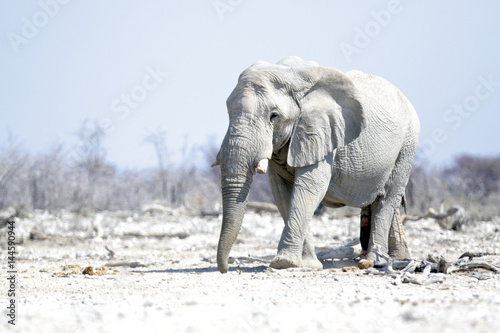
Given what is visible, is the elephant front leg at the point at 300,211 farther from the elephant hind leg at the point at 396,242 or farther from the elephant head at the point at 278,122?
the elephant hind leg at the point at 396,242

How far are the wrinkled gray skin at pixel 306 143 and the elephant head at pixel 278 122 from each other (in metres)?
0.01

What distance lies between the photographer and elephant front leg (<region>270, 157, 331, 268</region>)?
724cm

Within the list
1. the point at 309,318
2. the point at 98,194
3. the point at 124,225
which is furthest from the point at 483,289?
the point at 98,194

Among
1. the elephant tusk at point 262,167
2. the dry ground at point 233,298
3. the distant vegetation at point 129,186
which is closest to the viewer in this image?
the dry ground at point 233,298

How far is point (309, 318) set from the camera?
4293 mm

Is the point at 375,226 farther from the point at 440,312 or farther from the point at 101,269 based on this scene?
the point at 440,312

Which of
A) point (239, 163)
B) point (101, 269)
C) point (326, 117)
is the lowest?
point (101, 269)

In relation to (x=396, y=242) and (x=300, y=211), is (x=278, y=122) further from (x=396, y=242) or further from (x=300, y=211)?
(x=396, y=242)

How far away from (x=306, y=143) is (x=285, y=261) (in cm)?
127

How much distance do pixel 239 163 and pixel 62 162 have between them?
2671 cm

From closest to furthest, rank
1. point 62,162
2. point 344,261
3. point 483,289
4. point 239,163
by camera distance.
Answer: point 483,289 → point 239,163 → point 344,261 → point 62,162

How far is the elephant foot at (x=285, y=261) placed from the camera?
7.20 m

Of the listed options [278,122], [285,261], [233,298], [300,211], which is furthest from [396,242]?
[233,298]

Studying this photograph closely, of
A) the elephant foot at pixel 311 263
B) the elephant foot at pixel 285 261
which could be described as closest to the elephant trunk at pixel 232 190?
the elephant foot at pixel 285 261
